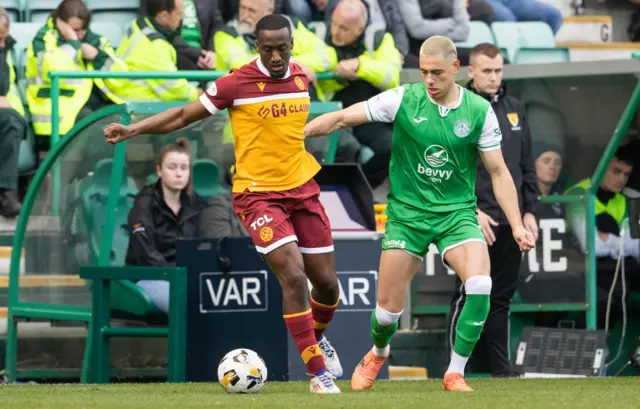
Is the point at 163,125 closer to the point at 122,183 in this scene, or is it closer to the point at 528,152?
the point at 122,183

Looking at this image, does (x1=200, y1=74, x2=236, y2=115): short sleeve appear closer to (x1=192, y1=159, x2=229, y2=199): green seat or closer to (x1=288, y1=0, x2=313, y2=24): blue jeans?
(x1=192, y1=159, x2=229, y2=199): green seat

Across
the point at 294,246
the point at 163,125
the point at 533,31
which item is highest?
the point at 533,31

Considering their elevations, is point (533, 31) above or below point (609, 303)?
above

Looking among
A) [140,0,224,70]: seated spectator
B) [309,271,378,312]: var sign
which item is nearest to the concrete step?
[140,0,224,70]: seated spectator

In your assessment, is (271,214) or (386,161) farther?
(386,161)

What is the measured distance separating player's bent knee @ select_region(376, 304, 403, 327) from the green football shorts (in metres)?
0.36

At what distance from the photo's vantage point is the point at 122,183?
1078cm

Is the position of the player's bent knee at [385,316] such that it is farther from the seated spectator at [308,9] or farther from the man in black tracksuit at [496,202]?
the seated spectator at [308,9]

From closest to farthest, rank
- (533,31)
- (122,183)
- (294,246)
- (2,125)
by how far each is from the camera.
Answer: (294,246)
(122,183)
(2,125)
(533,31)

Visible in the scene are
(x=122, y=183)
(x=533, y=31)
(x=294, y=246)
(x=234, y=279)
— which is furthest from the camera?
(x=533, y=31)

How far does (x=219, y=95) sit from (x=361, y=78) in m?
4.01

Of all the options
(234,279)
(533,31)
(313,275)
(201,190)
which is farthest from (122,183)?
(533,31)

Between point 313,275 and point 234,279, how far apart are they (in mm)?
1352

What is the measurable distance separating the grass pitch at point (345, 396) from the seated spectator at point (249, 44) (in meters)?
3.55
